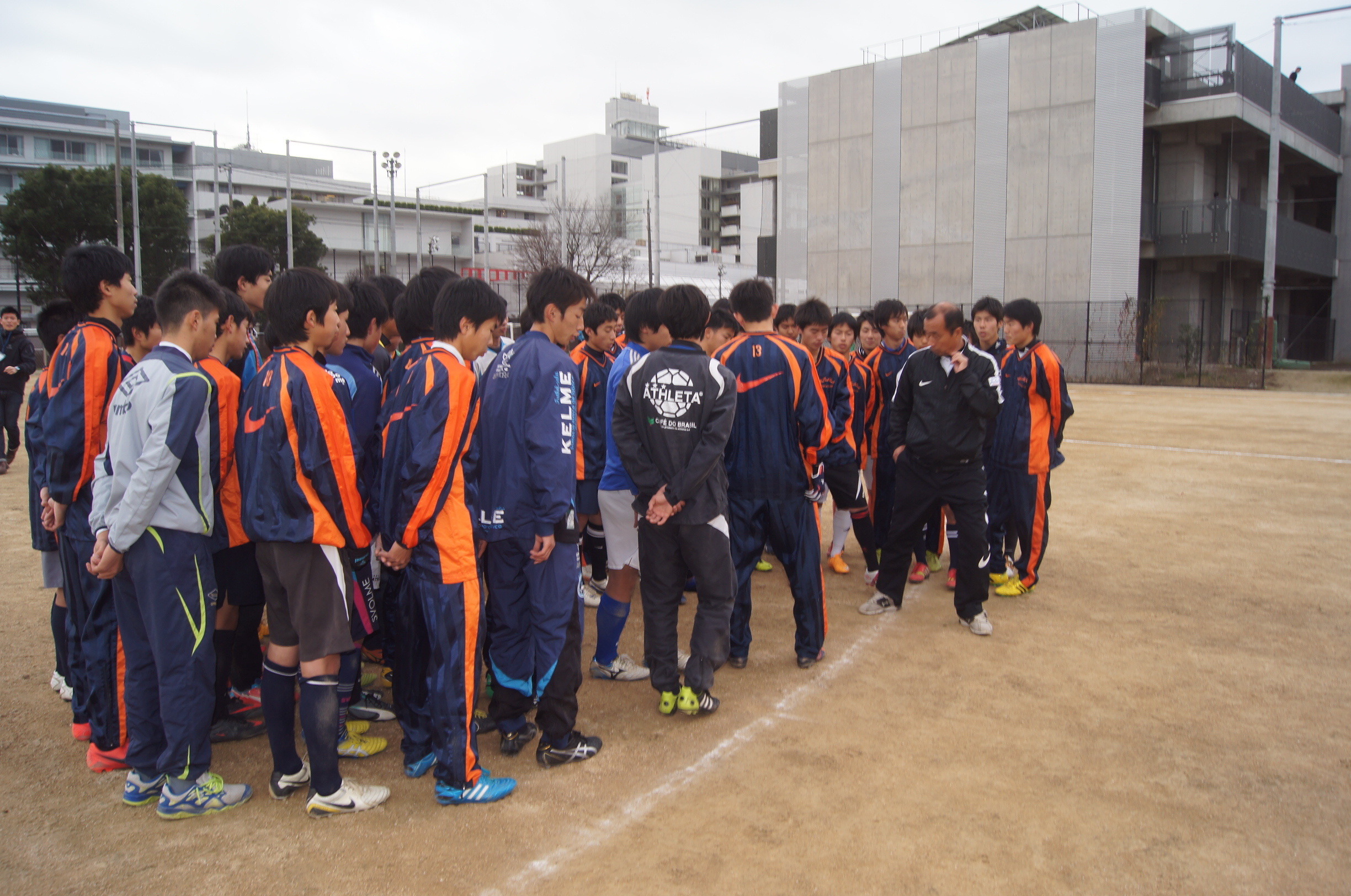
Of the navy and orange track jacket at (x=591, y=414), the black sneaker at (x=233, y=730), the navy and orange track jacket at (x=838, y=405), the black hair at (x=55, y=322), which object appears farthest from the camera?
the navy and orange track jacket at (x=591, y=414)

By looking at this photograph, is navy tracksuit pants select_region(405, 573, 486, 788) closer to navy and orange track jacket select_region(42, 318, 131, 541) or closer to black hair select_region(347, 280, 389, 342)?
navy and orange track jacket select_region(42, 318, 131, 541)

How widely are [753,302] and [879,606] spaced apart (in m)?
2.34

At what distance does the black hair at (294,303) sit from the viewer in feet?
10.6

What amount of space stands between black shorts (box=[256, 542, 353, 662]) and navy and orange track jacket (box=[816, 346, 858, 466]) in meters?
2.49

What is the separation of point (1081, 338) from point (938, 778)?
29.3 metres

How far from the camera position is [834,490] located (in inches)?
202

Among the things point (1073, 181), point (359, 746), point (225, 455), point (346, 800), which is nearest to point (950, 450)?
point (359, 746)

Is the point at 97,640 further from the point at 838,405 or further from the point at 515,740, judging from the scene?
the point at 838,405

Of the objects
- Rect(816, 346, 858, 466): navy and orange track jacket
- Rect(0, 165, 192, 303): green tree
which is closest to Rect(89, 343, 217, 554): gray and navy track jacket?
Rect(816, 346, 858, 466): navy and orange track jacket

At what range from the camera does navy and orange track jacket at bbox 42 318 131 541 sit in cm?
351

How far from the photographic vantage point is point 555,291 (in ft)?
12.0

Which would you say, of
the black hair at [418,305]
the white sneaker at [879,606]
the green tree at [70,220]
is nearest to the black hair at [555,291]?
the black hair at [418,305]

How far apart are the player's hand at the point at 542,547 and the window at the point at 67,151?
69123mm

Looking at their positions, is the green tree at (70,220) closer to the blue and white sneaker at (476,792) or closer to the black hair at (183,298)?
the black hair at (183,298)
